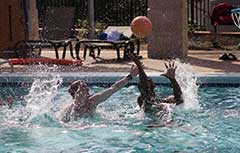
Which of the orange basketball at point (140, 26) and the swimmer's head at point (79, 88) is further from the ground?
the orange basketball at point (140, 26)

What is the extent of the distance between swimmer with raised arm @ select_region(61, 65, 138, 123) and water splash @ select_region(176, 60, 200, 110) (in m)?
1.25

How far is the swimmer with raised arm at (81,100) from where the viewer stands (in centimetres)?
731

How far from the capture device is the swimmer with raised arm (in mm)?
7309

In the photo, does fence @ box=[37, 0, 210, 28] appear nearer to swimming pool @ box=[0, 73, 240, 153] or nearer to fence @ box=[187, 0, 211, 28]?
fence @ box=[187, 0, 211, 28]

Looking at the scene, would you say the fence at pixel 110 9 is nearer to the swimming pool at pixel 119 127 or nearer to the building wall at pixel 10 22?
the building wall at pixel 10 22

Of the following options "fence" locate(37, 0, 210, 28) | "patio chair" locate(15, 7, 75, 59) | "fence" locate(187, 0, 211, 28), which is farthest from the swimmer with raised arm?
"fence" locate(37, 0, 210, 28)

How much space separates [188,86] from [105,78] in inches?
79.2

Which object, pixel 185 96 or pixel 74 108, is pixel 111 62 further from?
pixel 74 108

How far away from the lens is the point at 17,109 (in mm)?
8617

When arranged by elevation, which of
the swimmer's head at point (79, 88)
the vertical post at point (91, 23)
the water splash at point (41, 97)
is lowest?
the water splash at point (41, 97)

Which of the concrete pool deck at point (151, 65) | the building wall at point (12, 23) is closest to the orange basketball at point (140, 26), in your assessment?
the concrete pool deck at point (151, 65)

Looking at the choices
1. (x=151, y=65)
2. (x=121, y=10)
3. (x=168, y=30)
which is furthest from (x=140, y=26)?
(x=121, y=10)

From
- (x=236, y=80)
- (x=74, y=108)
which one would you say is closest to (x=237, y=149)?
(x=74, y=108)

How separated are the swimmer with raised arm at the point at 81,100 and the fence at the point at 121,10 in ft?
35.6
